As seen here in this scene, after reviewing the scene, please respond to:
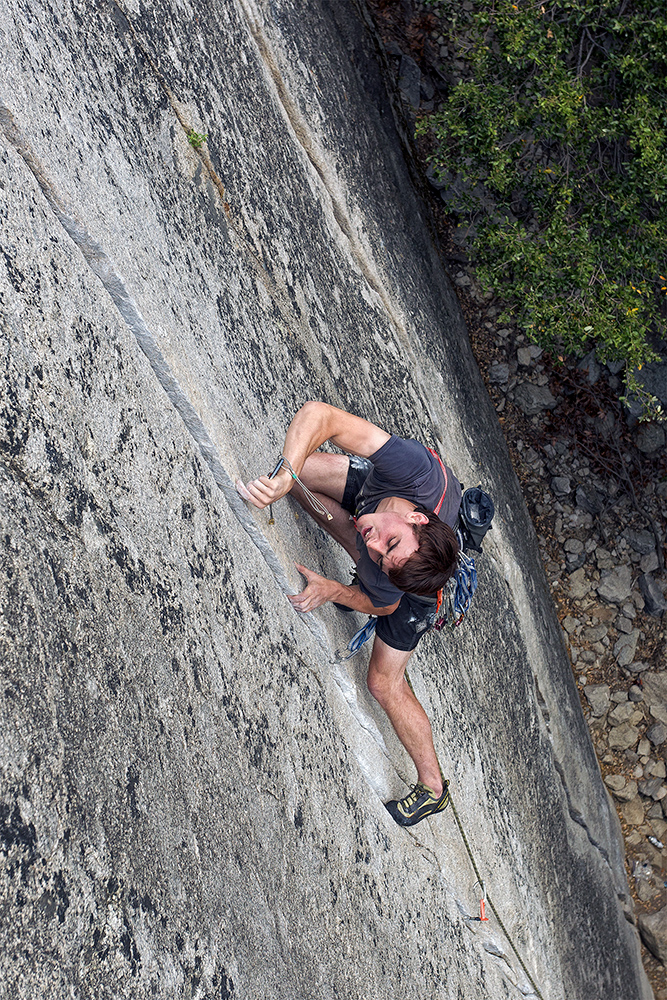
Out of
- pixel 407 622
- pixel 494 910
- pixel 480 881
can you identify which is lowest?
pixel 494 910

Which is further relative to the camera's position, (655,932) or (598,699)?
(598,699)

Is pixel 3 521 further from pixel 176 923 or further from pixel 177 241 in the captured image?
pixel 177 241

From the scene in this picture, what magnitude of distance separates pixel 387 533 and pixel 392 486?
0.30 m

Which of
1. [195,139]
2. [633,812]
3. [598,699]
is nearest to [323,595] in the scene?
[195,139]

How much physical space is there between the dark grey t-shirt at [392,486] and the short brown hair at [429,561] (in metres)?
0.11

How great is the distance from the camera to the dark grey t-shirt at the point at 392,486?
3.26m

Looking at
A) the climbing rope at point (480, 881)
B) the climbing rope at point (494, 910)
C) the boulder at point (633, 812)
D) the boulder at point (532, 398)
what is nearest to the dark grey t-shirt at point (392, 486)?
the climbing rope at point (480, 881)

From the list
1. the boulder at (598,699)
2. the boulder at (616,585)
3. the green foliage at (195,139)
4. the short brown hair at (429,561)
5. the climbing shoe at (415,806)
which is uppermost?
the green foliage at (195,139)

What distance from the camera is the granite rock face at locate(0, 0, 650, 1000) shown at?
6.59 ft

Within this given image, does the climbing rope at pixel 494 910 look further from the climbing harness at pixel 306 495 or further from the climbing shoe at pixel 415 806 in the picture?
the climbing harness at pixel 306 495

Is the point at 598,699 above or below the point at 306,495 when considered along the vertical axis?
below

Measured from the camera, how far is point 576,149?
5645 millimetres

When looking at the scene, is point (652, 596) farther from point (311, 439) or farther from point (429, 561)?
Result: point (311, 439)

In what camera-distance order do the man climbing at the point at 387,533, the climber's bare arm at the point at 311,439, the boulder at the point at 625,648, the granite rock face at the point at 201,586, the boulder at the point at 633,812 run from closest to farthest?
the granite rock face at the point at 201,586 → the climber's bare arm at the point at 311,439 → the man climbing at the point at 387,533 → the boulder at the point at 633,812 → the boulder at the point at 625,648
